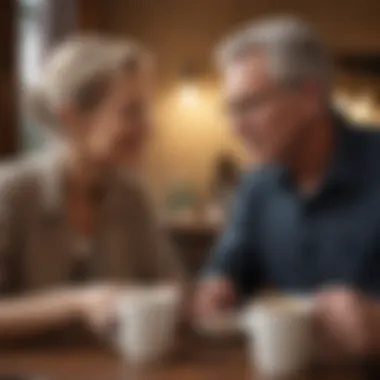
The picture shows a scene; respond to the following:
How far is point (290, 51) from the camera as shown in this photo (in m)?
1.05

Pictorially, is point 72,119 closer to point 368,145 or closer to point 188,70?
point 188,70

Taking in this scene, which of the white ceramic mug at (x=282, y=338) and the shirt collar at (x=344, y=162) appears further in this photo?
the shirt collar at (x=344, y=162)

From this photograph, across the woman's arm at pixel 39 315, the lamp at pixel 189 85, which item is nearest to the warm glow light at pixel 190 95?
the lamp at pixel 189 85

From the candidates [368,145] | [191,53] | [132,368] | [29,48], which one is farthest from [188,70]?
[132,368]

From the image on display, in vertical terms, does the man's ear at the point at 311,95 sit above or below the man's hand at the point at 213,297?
above

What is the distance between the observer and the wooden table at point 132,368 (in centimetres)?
71

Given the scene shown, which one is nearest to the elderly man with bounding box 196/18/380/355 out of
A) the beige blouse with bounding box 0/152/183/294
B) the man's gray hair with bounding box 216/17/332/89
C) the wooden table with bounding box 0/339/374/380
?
the man's gray hair with bounding box 216/17/332/89

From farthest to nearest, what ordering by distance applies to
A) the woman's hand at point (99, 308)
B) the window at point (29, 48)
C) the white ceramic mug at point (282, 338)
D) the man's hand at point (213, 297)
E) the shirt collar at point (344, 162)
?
the window at point (29, 48) → the shirt collar at point (344, 162) → the man's hand at point (213, 297) → the woman's hand at point (99, 308) → the white ceramic mug at point (282, 338)

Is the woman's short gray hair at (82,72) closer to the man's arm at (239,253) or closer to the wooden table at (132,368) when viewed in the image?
the man's arm at (239,253)

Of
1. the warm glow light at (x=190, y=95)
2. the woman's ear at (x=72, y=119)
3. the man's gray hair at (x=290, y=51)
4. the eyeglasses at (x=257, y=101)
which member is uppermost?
the warm glow light at (x=190, y=95)

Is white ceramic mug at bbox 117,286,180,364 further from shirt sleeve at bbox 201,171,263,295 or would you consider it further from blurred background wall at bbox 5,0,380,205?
blurred background wall at bbox 5,0,380,205

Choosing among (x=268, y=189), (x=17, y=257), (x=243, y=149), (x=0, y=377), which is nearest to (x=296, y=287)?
(x=268, y=189)

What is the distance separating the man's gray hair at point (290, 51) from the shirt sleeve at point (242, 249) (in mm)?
195

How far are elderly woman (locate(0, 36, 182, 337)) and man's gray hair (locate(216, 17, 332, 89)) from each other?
0.14 meters
